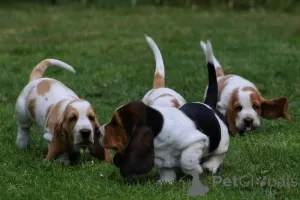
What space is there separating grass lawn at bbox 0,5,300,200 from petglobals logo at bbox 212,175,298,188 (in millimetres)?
21

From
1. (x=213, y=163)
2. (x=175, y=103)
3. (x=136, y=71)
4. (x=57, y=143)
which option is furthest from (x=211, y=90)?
(x=136, y=71)

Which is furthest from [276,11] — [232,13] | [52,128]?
[52,128]

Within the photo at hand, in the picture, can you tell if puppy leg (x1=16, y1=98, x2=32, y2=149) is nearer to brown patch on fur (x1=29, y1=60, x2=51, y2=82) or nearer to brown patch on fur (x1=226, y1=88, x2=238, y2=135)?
brown patch on fur (x1=29, y1=60, x2=51, y2=82)

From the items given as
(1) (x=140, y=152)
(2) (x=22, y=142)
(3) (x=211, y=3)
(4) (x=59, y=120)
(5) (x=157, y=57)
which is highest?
(1) (x=140, y=152)

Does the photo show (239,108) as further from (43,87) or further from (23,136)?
(23,136)

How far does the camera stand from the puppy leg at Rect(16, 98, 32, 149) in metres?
7.38

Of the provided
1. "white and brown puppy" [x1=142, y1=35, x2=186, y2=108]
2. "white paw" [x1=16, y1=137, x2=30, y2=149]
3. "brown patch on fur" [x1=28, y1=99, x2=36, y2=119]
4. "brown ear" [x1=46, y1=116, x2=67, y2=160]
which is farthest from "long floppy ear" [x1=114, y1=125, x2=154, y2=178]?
"white paw" [x1=16, y1=137, x2=30, y2=149]

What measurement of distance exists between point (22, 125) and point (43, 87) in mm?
483

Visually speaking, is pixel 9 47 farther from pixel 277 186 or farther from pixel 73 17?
pixel 277 186

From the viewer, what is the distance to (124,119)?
5574 mm

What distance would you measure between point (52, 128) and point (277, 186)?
2157mm

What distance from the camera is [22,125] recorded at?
24.5ft

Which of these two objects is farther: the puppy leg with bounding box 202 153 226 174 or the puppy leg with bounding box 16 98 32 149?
the puppy leg with bounding box 16 98 32 149

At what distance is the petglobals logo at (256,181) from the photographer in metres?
5.61
